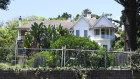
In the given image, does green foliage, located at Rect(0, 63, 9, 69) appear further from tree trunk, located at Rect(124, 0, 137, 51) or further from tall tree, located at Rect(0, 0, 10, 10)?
tree trunk, located at Rect(124, 0, 137, 51)

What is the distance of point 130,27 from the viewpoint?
522 inches

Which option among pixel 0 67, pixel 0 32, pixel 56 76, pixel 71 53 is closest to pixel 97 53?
pixel 71 53

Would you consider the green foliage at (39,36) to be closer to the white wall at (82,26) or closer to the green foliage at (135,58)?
the white wall at (82,26)

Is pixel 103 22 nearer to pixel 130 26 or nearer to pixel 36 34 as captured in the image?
pixel 36 34

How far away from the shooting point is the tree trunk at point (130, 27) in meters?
13.2

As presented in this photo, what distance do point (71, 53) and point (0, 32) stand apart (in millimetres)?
41717

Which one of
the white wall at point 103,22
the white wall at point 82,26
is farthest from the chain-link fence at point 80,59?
the white wall at point 82,26


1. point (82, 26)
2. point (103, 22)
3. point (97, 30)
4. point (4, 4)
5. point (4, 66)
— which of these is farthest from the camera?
point (97, 30)

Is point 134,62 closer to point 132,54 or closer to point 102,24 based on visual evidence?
point 132,54

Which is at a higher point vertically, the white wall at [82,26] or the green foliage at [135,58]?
the white wall at [82,26]

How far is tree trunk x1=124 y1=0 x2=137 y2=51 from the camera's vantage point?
518 inches

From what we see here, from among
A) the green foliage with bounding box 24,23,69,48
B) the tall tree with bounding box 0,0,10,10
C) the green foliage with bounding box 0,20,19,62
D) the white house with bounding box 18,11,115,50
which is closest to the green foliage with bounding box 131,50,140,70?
the tall tree with bounding box 0,0,10,10

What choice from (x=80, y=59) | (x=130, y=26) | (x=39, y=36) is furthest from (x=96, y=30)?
(x=80, y=59)

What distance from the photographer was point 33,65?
10.8 m
